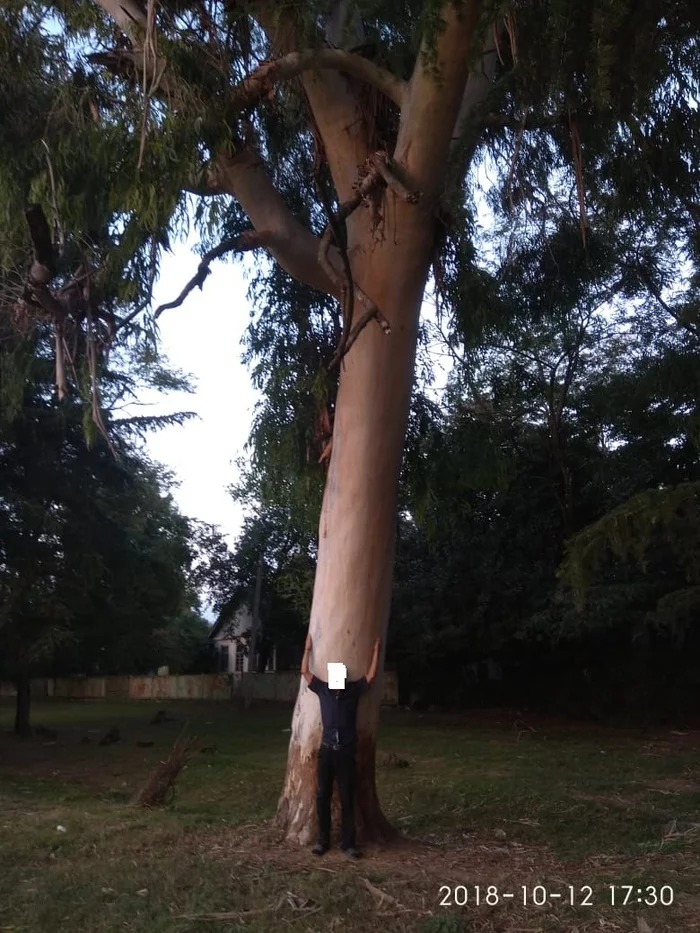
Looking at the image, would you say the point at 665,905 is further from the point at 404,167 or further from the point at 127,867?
the point at 404,167

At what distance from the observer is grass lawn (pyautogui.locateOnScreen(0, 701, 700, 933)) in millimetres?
6859

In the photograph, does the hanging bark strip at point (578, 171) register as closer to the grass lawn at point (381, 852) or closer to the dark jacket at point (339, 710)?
the dark jacket at point (339, 710)

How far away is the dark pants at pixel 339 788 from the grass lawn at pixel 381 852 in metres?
0.21

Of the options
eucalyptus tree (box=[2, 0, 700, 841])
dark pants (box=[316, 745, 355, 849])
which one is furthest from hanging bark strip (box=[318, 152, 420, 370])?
dark pants (box=[316, 745, 355, 849])

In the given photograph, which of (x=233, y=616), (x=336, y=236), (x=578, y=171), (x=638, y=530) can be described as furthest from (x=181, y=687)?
(x=578, y=171)

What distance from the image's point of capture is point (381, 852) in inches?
340

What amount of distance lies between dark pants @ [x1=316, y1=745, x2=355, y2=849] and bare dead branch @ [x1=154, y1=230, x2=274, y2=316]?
4536 millimetres

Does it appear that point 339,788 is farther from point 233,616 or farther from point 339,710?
point 233,616

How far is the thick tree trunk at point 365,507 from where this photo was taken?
9109 millimetres

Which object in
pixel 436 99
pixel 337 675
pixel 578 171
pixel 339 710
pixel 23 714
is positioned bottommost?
pixel 23 714

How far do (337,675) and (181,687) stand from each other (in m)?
32.8

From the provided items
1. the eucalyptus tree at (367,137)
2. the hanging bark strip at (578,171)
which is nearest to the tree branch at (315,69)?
the eucalyptus tree at (367,137)

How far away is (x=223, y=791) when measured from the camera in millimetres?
13172

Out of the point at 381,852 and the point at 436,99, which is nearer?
the point at 381,852
